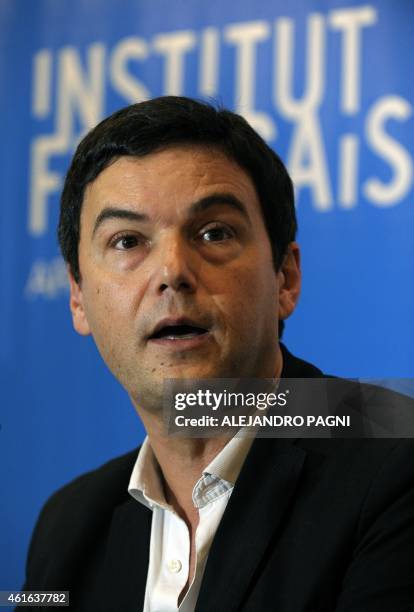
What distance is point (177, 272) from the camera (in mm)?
1504

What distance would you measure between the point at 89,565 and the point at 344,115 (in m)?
1.29

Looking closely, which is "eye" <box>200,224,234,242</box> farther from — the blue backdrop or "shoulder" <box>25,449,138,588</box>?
the blue backdrop

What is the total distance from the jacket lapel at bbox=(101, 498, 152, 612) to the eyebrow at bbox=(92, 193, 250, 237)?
0.54 meters

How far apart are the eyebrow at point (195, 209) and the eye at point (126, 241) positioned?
3 centimetres

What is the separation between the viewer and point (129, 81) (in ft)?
8.57

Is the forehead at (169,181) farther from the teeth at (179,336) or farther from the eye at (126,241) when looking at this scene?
the teeth at (179,336)

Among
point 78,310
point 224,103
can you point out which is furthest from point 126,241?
point 224,103

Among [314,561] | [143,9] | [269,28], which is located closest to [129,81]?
[143,9]

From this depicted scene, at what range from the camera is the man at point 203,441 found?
4.61 ft

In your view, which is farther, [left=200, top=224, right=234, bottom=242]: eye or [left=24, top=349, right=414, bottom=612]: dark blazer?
[left=200, top=224, right=234, bottom=242]: eye

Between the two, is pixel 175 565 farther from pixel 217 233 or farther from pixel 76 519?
pixel 217 233

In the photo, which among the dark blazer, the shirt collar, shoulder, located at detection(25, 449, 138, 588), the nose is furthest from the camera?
shoulder, located at detection(25, 449, 138, 588)

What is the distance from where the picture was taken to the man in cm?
140

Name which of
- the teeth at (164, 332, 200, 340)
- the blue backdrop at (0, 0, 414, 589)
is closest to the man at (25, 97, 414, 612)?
the teeth at (164, 332, 200, 340)
